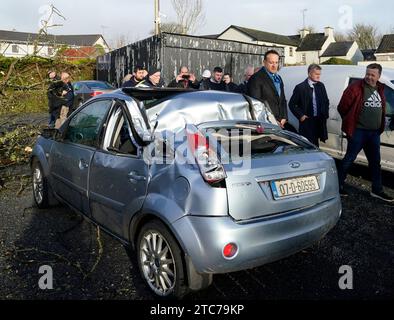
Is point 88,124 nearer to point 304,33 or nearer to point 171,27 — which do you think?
point 171,27

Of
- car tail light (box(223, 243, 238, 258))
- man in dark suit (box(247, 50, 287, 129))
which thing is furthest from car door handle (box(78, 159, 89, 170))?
man in dark suit (box(247, 50, 287, 129))

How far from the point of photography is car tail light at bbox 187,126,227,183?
2629 millimetres

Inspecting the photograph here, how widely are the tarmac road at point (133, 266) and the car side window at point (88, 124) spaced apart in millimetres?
1068

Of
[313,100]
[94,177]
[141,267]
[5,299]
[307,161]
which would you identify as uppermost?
[313,100]

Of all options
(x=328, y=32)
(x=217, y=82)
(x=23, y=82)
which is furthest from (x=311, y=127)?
(x=328, y=32)

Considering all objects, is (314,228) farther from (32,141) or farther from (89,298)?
(32,141)

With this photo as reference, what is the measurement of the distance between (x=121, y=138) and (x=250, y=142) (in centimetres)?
120

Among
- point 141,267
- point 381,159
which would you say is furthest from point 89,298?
point 381,159

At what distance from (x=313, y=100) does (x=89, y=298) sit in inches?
183

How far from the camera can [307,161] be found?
310cm

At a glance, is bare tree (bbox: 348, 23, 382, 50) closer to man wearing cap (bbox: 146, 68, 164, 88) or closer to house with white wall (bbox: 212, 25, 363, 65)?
house with white wall (bbox: 212, 25, 363, 65)

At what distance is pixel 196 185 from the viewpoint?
8.61 feet

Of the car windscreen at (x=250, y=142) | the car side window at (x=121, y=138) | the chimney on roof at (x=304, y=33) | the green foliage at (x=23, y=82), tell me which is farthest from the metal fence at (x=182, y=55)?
the chimney on roof at (x=304, y=33)

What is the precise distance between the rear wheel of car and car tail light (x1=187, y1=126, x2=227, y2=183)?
2732 mm
